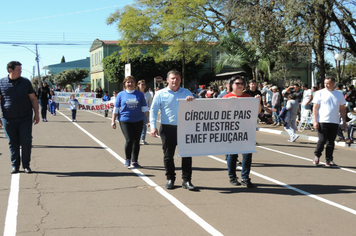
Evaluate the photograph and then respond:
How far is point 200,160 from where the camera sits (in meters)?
8.96

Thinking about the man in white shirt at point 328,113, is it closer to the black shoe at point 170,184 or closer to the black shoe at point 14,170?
the black shoe at point 170,184

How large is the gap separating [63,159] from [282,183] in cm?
487

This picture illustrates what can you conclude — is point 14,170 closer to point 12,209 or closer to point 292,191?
point 12,209

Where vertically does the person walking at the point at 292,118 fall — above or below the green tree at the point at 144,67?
below

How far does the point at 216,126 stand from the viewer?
640 cm

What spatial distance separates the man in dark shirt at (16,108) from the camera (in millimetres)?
7156

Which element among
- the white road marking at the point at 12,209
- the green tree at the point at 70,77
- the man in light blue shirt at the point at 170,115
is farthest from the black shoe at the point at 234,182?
the green tree at the point at 70,77

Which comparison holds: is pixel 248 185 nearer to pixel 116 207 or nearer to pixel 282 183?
pixel 282 183

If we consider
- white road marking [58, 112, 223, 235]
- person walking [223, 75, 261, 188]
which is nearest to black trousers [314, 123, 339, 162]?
person walking [223, 75, 261, 188]

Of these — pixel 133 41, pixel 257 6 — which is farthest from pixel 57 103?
pixel 257 6

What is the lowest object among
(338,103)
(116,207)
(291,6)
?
(116,207)

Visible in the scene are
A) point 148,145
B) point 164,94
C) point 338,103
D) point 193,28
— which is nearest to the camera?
point 164,94

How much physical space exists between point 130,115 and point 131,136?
16.3 inches

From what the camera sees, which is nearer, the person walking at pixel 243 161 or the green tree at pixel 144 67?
the person walking at pixel 243 161
